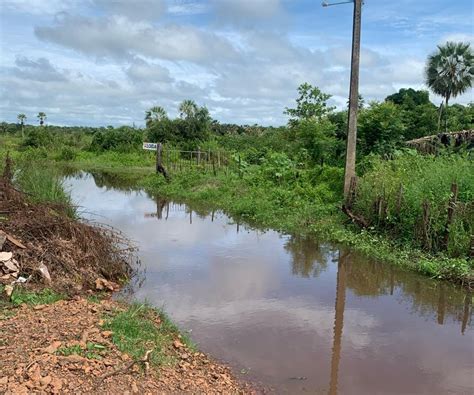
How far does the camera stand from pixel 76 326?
16.1 ft

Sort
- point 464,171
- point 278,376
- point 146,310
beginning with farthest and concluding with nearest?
point 464,171 → point 146,310 → point 278,376

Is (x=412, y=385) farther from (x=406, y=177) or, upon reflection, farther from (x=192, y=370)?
(x=406, y=177)

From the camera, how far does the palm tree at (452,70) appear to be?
3403 centimetres

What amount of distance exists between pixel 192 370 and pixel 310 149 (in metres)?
16.4

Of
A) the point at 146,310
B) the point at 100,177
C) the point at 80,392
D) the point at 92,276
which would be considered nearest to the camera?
the point at 80,392

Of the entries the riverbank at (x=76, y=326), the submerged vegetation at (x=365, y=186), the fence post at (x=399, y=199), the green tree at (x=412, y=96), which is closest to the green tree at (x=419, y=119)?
the submerged vegetation at (x=365, y=186)

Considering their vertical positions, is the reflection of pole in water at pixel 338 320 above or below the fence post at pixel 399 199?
below

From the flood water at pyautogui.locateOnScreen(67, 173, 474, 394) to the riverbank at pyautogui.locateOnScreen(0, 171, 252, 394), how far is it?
572 millimetres

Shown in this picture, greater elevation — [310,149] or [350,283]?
[310,149]

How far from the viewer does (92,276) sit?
23.3 feet

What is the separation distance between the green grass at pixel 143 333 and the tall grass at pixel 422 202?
5547 mm

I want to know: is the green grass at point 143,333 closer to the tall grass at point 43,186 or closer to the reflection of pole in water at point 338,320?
the reflection of pole in water at point 338,320

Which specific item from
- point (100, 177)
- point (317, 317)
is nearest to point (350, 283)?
point (317, 317)

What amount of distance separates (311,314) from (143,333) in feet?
8.63
